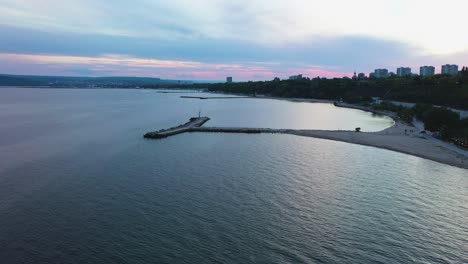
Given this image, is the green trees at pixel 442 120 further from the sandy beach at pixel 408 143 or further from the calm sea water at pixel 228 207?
the calm sea water at pixel 228 207

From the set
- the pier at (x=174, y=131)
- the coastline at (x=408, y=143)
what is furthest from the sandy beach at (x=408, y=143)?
the pier at (x=174, y=131)

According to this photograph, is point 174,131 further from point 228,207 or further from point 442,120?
point 442,120

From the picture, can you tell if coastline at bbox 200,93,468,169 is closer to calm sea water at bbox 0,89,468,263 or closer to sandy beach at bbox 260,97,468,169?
sandy beach at bbox 260,97,468,169

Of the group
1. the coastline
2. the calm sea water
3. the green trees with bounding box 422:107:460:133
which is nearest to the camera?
the calm sea water

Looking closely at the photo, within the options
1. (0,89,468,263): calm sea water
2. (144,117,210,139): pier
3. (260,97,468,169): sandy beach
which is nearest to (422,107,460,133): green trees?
(260,97,468,169): sandy beach

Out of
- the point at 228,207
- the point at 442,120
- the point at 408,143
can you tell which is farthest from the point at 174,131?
the point at 442,120

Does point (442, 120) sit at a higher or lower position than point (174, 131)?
higher

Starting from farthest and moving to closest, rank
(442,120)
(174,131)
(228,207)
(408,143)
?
(174,131), (442,120), (408,143), (228,207)

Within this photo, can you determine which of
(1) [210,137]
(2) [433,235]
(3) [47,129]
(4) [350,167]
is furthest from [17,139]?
(2) [433,235]
